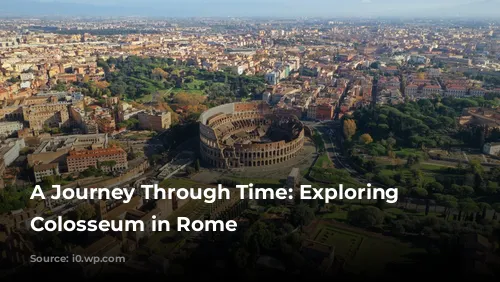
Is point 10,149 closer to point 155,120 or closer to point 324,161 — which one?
point 155,120

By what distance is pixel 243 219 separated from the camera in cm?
2550

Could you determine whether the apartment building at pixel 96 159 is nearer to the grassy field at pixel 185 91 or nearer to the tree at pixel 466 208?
the tree at pixel 466 208

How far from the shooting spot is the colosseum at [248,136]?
35.8m

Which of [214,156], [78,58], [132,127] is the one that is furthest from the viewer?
[78,58]

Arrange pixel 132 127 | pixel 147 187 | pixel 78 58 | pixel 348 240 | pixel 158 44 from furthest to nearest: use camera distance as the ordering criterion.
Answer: pixel 158 44
pixel 78 58
pixel 132 127
pixel 147 187
pixel 348 240

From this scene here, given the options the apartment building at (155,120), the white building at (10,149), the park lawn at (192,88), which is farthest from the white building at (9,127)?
the park lawn at (192,88)

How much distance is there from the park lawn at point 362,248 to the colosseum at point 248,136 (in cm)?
1303

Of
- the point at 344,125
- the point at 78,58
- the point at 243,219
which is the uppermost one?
the point at 78,58

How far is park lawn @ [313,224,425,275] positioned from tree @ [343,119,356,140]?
19.7m

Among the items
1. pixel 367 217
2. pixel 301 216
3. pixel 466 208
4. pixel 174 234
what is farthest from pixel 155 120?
pixel 466 208

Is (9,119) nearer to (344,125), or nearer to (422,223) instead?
(344,125)

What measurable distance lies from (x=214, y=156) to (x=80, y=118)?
18337 millimetres

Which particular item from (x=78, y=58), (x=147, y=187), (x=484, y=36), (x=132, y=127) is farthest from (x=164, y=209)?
(x=484, y=36)

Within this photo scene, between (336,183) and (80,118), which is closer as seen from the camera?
(336,183)
